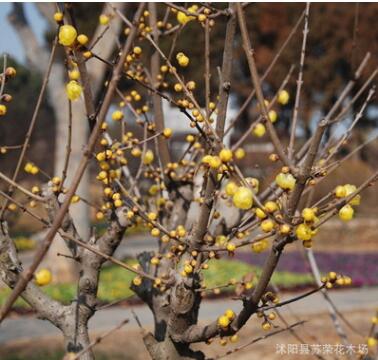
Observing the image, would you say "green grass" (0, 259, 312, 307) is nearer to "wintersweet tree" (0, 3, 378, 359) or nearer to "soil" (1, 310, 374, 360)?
"soil" (1, 310, 374, 360)

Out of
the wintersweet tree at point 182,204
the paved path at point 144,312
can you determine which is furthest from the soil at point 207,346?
the wintersweet tree at point 182,204

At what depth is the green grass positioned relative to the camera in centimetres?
835

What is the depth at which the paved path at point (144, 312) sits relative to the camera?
6656 mm

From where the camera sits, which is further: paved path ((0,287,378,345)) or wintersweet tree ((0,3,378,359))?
paved path ((0,287,378,345))

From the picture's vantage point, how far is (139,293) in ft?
9.04

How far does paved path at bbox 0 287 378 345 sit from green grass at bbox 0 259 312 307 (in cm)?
29

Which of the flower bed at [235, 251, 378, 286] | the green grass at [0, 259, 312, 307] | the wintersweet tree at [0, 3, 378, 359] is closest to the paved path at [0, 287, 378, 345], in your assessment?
the green grass at [0, 259, 312, 307]

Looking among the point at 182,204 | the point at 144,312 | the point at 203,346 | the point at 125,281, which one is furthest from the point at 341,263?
the point at 182,204

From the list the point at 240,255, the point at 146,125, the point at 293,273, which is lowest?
the point at 146,125

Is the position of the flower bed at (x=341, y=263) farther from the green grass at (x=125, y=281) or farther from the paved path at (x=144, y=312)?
the paved path at (x=144, y=312)

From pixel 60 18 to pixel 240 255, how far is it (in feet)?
36.9

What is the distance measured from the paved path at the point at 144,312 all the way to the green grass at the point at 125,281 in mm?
291

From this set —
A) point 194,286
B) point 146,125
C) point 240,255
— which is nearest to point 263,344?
point 146,125

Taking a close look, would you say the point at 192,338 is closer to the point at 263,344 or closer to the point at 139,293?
the point at 139,293
